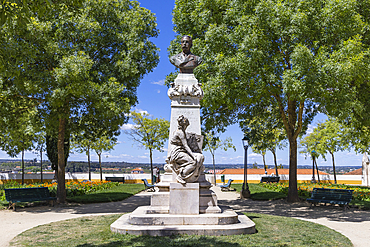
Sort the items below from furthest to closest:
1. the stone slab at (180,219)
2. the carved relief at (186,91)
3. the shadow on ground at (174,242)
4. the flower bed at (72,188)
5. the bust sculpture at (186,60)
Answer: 1. the flower bed at (72,188)
2. the bust sculpture at (186,60)
3. the carved relief at (186,91)
4. the stone slab at (180,219)
5. the shadow on ground at (174,242)

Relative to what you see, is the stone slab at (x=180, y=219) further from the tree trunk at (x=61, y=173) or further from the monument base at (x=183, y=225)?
the tree trunk at (x=61, y=173)

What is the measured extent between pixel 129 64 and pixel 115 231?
850 cm

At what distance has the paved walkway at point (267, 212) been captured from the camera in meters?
7.88

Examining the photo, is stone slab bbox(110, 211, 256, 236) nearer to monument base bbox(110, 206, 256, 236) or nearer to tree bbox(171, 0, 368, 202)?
monument base bbox(110, 206, 256, 236)

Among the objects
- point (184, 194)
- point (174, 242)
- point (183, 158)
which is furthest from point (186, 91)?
point (174, 242)

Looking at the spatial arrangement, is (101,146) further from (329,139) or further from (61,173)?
(329,139)

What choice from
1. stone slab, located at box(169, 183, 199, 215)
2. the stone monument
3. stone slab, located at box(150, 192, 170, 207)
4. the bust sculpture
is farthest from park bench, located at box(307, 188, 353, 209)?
the bust sculpture

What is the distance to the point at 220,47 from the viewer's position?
12.6m

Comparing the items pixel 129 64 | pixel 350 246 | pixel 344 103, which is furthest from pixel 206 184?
pixel 129 64

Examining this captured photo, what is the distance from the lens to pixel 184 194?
729 cm

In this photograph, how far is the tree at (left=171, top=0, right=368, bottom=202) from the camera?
1018 centimetres

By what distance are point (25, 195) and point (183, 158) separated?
8219 millimetres

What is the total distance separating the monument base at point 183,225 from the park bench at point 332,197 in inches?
262

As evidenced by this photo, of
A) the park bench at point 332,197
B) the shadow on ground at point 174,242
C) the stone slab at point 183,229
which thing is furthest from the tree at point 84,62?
the park bench at point 332,197
